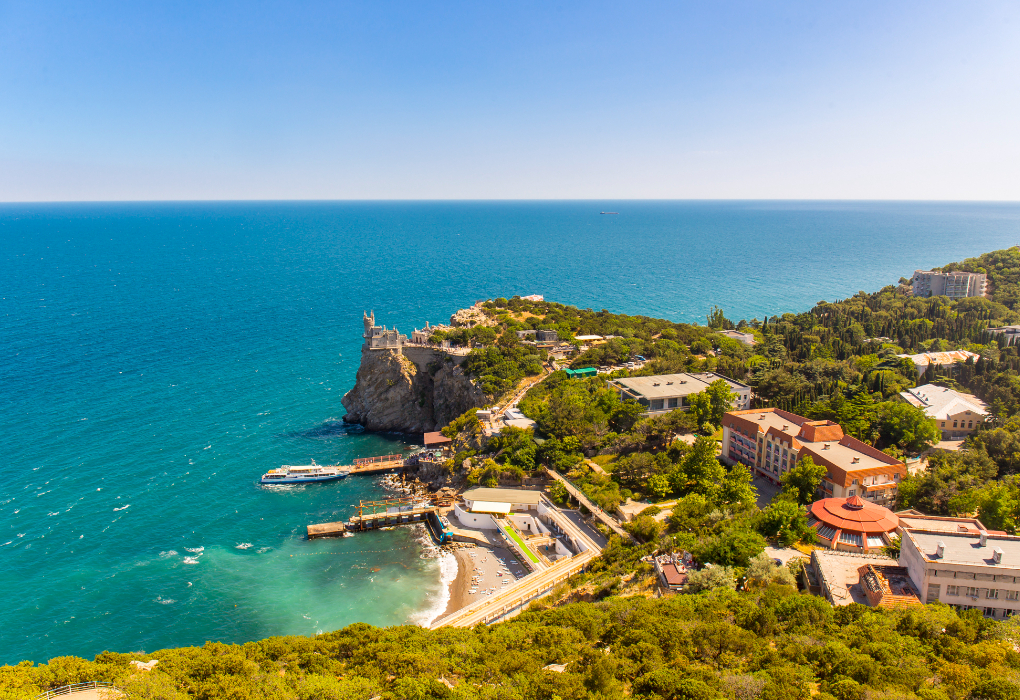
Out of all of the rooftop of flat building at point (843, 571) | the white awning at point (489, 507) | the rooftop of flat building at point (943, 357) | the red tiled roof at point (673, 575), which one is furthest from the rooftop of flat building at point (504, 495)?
the rooftop of flat building at point (943, 357)

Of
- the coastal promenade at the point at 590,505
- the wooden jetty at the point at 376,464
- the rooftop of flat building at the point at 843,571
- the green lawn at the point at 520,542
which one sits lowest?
the wooden jetty at the point at 376,464

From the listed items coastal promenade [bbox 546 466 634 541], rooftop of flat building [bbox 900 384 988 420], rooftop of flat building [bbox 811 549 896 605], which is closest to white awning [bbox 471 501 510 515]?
coastal promenade [bbox 546 466 634 541]

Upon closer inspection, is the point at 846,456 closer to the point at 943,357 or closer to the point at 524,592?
the point at 524,592

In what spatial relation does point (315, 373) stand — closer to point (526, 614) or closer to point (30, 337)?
point (30, 337)

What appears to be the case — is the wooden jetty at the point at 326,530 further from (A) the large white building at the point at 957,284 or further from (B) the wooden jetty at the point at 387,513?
(A) the large white building at the point at 957,284

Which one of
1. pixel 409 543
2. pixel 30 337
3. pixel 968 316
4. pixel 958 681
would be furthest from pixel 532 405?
pixel 30 337

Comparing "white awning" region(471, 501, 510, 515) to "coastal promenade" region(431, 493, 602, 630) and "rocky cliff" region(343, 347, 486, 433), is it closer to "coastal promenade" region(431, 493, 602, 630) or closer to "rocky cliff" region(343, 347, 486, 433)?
"coastal promenade" region(431, 493, 602, 630)
